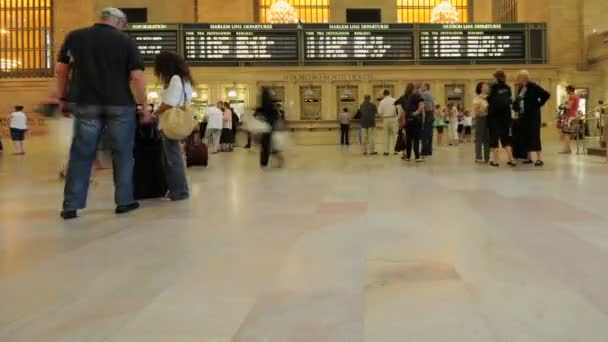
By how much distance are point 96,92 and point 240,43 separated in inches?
734

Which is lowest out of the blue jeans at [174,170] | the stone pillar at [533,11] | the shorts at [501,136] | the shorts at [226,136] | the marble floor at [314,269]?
the marble floor at [314,269]

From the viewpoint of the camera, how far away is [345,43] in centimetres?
2358

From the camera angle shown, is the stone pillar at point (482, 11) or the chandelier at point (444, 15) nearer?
the chandelier at point (444, 15)

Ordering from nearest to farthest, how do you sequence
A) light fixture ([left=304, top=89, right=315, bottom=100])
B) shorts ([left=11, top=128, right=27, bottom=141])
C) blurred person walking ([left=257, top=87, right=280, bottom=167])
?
1. blurred person walking ([left=257, top=87, right=280, bottom=167])
2. shorts ([left=11, top=128, right=27, bottom=141])
3. light fixture ([left=304, top=89, right=315, bottom=100])

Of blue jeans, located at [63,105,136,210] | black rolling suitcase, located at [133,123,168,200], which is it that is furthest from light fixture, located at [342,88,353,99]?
blue jeans, located at [63,105,136,210]

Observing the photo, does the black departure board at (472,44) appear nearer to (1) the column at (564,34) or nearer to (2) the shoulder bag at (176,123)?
(1) the column at (564,34)

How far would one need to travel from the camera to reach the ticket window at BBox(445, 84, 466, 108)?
938 inches

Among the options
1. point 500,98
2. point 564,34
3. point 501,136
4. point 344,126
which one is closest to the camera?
point 500,98

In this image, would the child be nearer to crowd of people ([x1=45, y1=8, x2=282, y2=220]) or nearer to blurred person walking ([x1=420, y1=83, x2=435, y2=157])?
blurred person walking ([x1=420, y1=83, x2=435, y2=157])

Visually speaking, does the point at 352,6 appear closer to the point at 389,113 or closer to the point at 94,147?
the point at 389,113

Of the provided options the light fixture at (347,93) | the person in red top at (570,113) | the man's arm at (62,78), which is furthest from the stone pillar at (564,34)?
the man's arm at (62,78)

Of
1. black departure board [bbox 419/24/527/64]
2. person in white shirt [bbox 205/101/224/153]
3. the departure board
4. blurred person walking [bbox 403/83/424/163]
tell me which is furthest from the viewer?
black departure board [bbox 419/24/527/64]

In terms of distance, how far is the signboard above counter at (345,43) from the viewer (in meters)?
23.3

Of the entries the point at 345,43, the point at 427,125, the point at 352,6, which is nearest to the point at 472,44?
the point at 345,43
